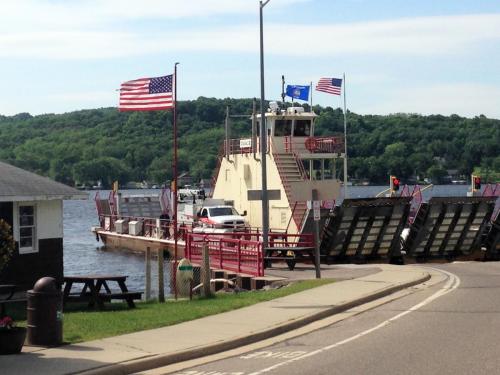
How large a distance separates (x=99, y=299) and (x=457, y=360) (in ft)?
30.9

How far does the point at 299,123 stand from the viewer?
4775 centimetres

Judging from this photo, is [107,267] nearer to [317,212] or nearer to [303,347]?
[317,212]

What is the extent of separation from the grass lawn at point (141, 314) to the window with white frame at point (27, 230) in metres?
2.24

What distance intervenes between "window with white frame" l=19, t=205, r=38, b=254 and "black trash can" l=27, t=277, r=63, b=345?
871 cm

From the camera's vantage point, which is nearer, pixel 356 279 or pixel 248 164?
pixel 356 279

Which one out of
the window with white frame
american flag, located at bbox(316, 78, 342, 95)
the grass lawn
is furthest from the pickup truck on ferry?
the grass lawn

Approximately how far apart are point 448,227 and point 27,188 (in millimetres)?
19146

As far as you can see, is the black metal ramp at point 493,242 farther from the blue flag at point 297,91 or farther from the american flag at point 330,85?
the blue flag at point 297,91

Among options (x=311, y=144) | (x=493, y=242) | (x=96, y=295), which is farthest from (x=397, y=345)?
(x=311, y=144)

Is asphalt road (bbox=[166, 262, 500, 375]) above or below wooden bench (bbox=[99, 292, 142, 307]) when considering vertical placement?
below

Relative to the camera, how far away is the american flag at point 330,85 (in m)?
49.1

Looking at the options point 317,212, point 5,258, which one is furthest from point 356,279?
point 5,258

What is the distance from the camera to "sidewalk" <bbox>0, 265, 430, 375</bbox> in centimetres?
1205

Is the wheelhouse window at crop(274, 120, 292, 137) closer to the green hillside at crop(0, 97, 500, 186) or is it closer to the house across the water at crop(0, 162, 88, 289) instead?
the house across the water at crop(0, 162, 88, 289)
